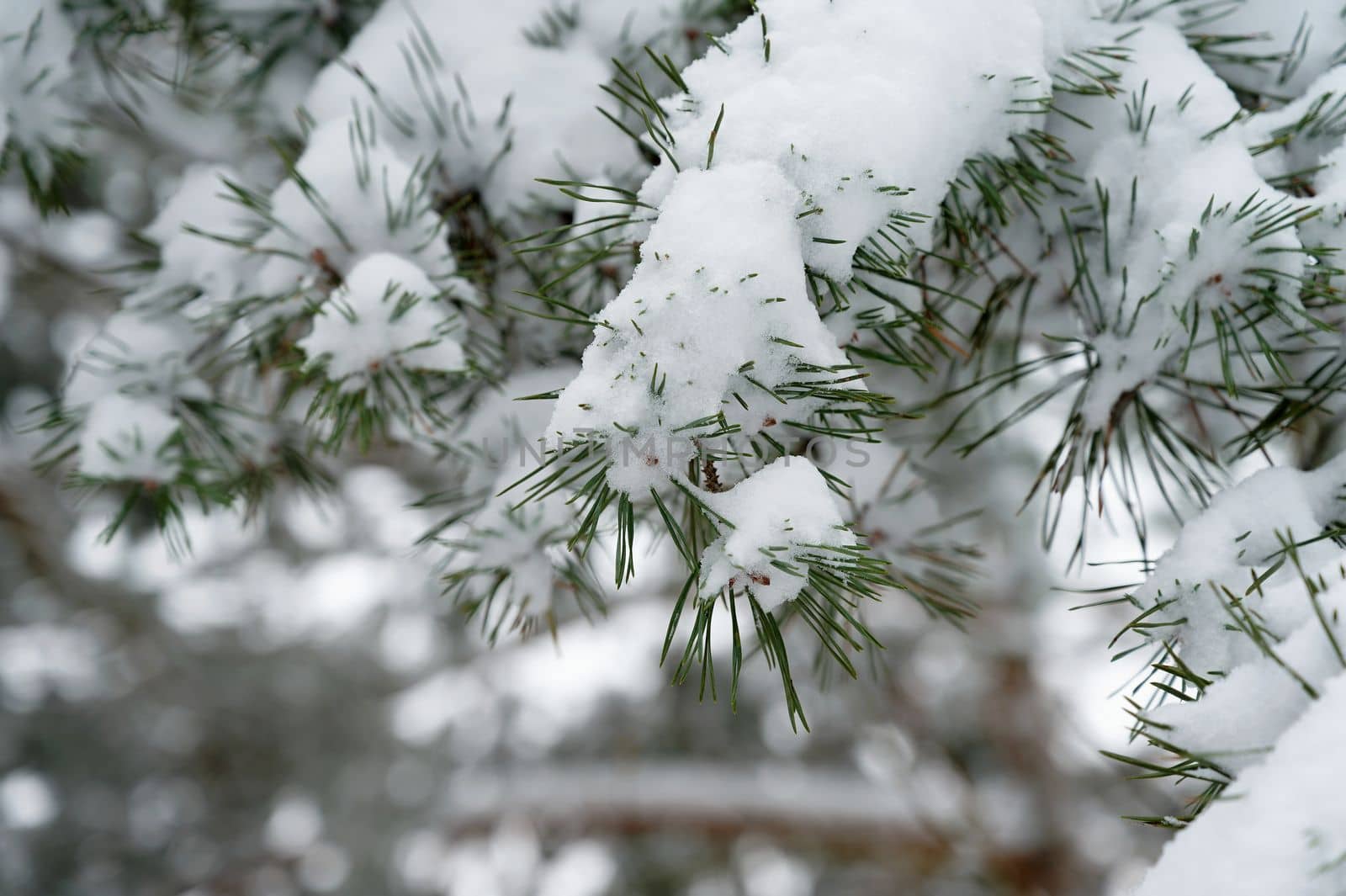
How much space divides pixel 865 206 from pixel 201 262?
30.0 inches

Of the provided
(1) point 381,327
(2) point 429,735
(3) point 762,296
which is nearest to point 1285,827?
(3) point 762,296

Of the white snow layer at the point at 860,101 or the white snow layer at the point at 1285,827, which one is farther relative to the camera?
the white snow layer at the point at 860,101

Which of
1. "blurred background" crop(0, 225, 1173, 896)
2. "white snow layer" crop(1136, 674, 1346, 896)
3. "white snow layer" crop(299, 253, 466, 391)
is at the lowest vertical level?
"blurred background" crop(0, 225, 1173, 896)

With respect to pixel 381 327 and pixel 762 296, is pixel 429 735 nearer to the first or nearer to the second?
pixel 381 327

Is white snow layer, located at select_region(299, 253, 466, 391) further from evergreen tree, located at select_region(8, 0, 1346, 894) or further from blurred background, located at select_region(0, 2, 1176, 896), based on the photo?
blurred background, located at select_region(0, 2, 1176, 896)

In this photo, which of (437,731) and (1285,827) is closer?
(1285,827)

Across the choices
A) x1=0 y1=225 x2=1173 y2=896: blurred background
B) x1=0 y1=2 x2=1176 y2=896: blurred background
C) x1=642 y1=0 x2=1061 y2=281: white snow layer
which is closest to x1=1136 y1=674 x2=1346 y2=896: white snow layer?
x1=642 y1=0 x2=1061 y2=281: white snow layer

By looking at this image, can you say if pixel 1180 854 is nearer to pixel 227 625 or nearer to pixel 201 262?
pixel 201 262

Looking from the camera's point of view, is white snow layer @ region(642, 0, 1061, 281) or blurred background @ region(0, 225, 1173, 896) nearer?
white snow layer @ region(642, 0, 1061, 281)

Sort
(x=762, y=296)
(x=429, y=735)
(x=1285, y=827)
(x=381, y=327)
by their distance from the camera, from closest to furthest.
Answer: (x=1285, y=827) → (x=762, y=296) → (x=381, y=327) → (x=429, y=735)

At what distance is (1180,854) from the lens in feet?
1.50

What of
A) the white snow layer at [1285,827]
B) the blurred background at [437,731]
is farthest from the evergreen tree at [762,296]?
the blurred background at [437,731]

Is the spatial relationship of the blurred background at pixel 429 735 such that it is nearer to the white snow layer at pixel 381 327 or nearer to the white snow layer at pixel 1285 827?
the white snow layer at pixel 381 327

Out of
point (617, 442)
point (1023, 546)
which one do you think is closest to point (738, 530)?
point (617, 442)
